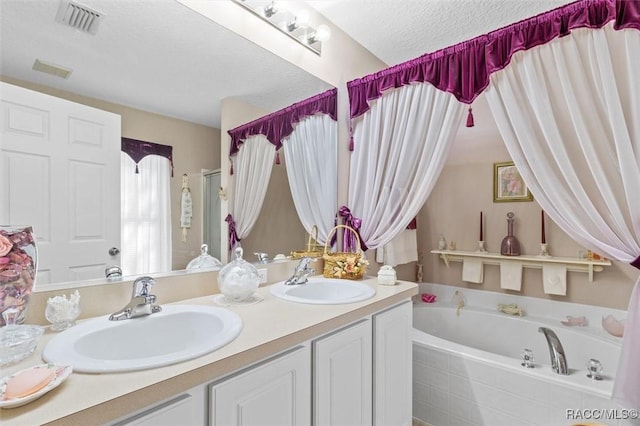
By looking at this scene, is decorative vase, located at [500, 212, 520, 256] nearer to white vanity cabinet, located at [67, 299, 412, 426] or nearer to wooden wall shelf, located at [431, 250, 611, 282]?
wooden wall shelf, located at [431, 250, 611, 282]

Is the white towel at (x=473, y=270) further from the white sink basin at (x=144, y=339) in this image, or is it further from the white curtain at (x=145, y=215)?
the white curtain at (x=145, y=215)

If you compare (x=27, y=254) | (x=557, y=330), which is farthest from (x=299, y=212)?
(x=557, y=330)

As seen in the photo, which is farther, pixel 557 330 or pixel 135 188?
pixel 557 330

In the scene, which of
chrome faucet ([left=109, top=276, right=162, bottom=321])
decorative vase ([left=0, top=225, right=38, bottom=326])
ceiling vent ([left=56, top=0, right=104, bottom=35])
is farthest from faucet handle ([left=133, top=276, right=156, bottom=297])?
ceiling vent ([left=56, top=0, right=104, bottom=35])

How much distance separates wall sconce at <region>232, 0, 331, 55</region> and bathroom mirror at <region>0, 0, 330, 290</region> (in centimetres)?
19

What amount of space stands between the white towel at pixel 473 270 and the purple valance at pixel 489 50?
1676 millimetres

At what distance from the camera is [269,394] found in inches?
35.4

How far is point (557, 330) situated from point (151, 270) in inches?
108

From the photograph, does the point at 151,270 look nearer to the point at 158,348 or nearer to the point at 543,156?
the point at 158,348

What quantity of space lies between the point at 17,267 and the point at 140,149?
1.78 feet

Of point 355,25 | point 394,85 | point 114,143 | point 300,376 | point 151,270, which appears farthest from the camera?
point 355,25

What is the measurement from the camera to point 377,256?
8.25 feet

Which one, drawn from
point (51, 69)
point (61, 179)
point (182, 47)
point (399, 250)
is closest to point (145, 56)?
point (182, 47)

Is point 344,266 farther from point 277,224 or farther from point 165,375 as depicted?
point 165,375
